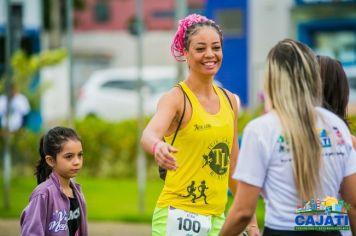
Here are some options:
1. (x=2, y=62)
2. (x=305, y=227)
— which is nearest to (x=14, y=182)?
(x=305, y=227)

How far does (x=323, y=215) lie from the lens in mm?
4203

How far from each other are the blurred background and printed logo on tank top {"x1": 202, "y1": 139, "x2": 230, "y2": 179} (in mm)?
6190

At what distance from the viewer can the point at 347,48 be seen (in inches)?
1002

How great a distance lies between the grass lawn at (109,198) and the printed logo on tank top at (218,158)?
5769mm

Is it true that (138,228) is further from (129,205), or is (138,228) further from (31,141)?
(31,141)

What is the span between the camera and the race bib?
5352 mm

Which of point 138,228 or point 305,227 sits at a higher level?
point 305,227

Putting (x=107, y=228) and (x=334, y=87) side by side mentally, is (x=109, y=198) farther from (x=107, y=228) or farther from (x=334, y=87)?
(x=334, y=87)

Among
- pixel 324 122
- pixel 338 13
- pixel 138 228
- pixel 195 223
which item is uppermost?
pixel 338 13

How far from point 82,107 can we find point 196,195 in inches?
911

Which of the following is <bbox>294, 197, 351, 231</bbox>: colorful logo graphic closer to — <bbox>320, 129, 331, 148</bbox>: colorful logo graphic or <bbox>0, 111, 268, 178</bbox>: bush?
<bbox>320, 129, 331, 148</bbox>: colorful logo graphic

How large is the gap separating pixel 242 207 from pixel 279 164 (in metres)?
0.24

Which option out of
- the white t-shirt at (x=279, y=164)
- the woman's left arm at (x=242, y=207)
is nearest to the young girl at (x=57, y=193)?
the woman's left arm at (x=242, y=207)

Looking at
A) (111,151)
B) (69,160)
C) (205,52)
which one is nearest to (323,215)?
(205,52)
